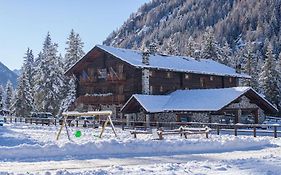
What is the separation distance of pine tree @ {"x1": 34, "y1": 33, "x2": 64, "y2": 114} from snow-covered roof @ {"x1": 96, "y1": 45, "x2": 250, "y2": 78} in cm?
1417

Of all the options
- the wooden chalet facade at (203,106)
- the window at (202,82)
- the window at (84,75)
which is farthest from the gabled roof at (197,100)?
the window at (84,75)

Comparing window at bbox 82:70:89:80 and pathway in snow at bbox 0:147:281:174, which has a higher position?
window at bbox 82:70:89:80

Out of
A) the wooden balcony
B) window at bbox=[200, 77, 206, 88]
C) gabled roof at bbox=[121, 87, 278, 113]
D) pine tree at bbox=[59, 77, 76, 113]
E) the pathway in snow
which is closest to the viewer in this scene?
the pathway in snow

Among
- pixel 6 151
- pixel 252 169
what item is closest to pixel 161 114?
pixel 6 151

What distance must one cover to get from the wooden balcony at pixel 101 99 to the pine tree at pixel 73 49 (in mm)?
13613

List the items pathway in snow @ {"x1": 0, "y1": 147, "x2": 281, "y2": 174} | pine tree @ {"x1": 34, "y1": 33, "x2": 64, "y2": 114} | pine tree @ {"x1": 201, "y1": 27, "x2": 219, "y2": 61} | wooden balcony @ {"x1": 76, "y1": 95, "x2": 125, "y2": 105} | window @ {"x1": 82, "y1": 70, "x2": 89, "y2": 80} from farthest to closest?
pine tree @ {"x1": 201, "y1": 27, "x2": 219, "y2": 61} < pine tree @ {"x1": 34, "y1": 33, "x2": 64, "y2": 114} < window @ {"x1": 82, "y1": 70, "x2": 89, "y2": 80} < wooden balcony @ {"x1": 76, "y1": 95, "x2": 125, "y2": 105} < pathway in snow @ {"x1": 0, "y1": 147, "x2": 281, "y2": 174}

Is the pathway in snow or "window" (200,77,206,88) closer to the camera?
the pathway in snow

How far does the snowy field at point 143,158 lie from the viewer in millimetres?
13250

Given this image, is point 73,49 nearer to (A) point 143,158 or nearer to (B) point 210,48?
(B) point 210,48

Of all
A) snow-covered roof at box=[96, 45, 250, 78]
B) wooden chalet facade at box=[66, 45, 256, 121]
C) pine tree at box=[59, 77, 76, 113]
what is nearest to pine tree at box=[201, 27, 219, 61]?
snow-covered roof at box=[96, 45, 250, 78]

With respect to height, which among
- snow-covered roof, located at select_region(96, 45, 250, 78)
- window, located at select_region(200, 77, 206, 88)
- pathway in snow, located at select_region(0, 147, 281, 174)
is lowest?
pathway in snow, located at select_region(0, 147, 281, 174)

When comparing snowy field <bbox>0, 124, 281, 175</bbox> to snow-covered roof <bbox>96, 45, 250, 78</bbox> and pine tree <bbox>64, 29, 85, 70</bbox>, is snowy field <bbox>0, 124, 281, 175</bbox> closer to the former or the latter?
snow-covered roof <bbox>96, 45, 250, 78</bbox>

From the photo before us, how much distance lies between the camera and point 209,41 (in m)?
72.8

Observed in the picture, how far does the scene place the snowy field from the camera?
13250mm
